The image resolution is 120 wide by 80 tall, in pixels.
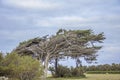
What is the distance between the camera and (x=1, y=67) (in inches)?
1063

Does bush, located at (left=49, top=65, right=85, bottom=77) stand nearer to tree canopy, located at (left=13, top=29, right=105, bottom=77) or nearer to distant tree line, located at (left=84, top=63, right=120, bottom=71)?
tree canopy, located at (left=13, top=29, right=105, bottom=77)

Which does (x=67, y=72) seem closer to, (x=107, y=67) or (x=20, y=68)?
(x=107, y=67)

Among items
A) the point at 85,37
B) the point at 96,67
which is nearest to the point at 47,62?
the point at 85,37

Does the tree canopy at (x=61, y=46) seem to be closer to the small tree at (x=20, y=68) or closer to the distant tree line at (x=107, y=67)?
the distant tree line at (x=107, y=67)

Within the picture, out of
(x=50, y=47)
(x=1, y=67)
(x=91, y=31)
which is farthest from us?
(x=91, y=31)

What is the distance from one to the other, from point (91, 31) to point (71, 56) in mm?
5316

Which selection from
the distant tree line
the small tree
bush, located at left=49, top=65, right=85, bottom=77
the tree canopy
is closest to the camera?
the small tree

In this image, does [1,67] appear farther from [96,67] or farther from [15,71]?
[96,67]

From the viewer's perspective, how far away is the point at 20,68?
27172 millimetres

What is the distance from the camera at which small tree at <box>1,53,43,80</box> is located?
2728 centimetres

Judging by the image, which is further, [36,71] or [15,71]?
[36,71]

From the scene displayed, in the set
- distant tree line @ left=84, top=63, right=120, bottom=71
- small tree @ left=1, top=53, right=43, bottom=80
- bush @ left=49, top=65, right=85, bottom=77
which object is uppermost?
distant tree line @ left=84, top=63, right=120, bottom=71

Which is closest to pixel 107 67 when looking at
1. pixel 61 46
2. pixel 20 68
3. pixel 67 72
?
pixel 67 72

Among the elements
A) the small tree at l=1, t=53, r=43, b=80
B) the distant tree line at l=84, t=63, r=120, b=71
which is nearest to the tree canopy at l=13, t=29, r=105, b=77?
the distant tree line at l=84, t=63, r=120, b=71
